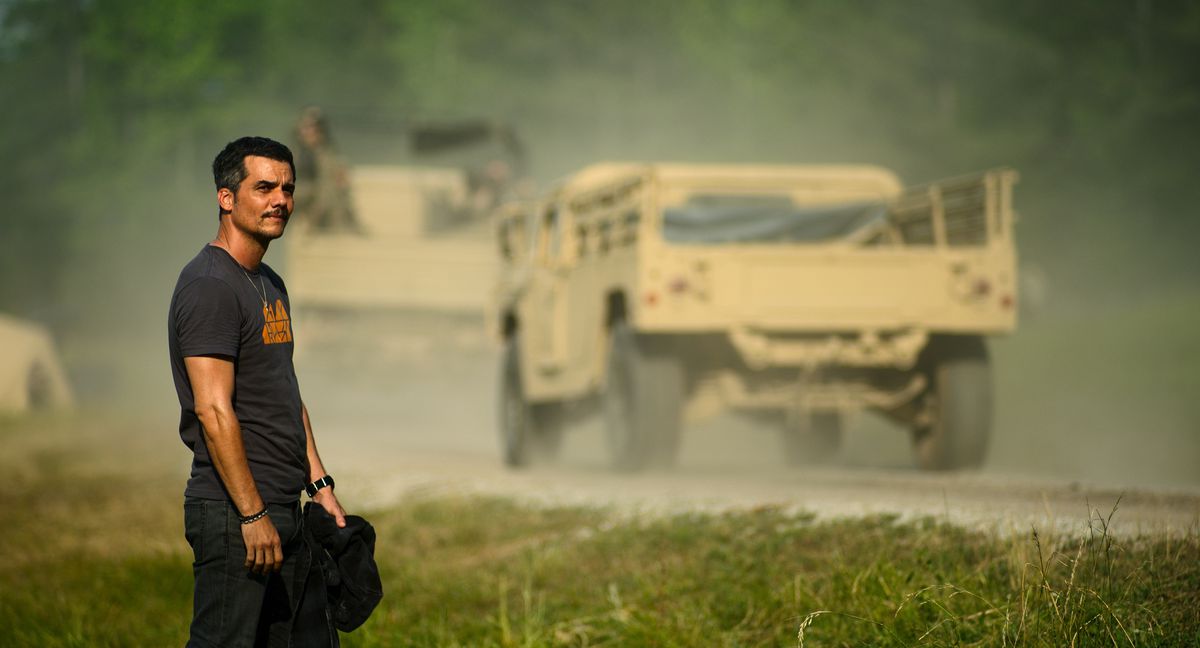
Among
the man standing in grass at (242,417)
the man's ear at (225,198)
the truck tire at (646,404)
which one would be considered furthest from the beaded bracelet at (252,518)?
the truck tire at (646,404)

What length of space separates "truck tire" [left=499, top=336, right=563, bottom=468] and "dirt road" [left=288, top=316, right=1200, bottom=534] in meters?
0.19

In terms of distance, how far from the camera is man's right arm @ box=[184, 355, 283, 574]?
4.23 metres

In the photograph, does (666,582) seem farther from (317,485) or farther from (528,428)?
(528,428)

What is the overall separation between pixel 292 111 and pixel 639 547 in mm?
51138

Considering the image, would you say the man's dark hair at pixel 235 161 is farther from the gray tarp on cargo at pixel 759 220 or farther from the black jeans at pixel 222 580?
the gray tarp on cargo at pixel 759 220

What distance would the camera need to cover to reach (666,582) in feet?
22.3

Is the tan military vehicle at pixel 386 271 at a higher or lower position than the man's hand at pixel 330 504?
higher

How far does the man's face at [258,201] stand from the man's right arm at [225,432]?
0.37m

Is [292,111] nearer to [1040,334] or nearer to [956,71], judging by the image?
[956,71]

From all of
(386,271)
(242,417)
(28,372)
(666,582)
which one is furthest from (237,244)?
(28,372)

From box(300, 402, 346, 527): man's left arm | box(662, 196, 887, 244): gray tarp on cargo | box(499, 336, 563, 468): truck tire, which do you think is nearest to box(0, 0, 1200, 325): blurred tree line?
box(499, 336, 563, 468): truck tire

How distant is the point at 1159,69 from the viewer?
37.9m

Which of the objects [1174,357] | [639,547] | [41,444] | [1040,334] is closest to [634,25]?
[1040,334]

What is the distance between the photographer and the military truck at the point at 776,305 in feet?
36.4
